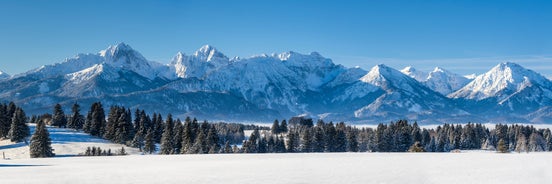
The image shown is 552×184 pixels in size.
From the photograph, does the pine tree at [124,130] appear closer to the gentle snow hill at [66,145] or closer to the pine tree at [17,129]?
the gentle snow hill at [66,145]

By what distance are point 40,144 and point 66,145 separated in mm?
17592

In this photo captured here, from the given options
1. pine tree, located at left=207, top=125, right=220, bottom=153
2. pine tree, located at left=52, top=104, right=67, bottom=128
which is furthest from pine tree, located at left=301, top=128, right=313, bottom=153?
pine tree, located at left=52, top=104, right=67, bottom=128

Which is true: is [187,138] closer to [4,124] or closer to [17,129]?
[17,129]

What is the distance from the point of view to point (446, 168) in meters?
50.6

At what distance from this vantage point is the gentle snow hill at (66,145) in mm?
117613

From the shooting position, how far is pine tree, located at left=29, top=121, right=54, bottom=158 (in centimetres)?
10662

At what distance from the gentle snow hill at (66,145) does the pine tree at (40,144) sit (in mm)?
5807

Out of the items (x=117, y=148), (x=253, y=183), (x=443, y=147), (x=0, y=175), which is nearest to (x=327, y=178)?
(x=253, y=183)

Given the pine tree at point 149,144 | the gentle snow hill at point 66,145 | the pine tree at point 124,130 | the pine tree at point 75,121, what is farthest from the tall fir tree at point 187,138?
the pine tree at point 75,121

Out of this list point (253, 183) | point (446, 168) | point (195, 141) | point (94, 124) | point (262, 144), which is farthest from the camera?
point (262, 144)

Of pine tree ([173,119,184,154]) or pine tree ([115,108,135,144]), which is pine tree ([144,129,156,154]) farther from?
pine tree ([115,108,135,144])

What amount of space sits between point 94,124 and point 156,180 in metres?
113

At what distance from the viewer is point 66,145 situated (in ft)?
409

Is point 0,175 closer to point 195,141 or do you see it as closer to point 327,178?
point 327,178
